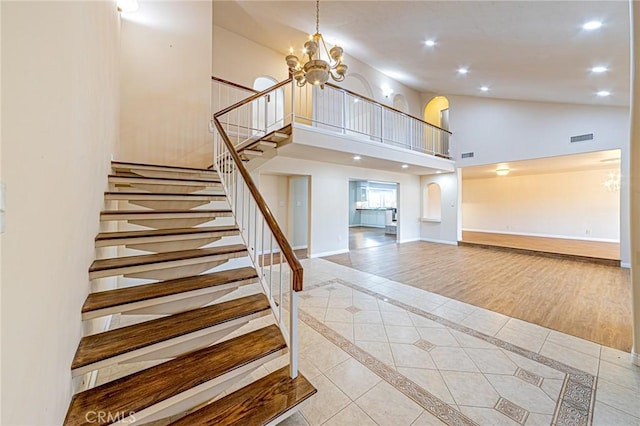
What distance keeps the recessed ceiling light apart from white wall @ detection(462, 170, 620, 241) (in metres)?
Answer: 6.64

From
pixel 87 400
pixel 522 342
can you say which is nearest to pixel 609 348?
pixel 522 342

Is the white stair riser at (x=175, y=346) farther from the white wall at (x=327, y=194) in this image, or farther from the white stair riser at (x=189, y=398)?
the white wall at (x=327, y=194)

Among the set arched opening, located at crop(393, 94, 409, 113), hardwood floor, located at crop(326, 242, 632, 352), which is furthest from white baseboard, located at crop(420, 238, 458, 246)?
arched opening, located at crop(393, 94, 409, 113)

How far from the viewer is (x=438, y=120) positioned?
9.73 m

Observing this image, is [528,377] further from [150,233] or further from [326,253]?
[326,253]

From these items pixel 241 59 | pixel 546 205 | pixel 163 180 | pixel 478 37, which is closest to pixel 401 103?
pixel 478 37

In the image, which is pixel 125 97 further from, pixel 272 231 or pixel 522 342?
pixel 522 342

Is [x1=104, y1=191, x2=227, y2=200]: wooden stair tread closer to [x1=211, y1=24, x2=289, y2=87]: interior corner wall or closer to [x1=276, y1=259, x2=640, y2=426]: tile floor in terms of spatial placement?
[x1=276, y1=259, x2=640, y2=426]: tile floor

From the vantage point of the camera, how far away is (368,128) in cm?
723

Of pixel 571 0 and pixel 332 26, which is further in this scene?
pixel 332 26

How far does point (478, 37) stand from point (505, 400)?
493 centimetres

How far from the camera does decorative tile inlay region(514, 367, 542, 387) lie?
1.93 metres

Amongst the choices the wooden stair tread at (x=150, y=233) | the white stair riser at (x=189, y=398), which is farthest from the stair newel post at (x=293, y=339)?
the wooden stair tread at (x=150, y=233)

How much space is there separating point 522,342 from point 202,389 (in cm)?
284
